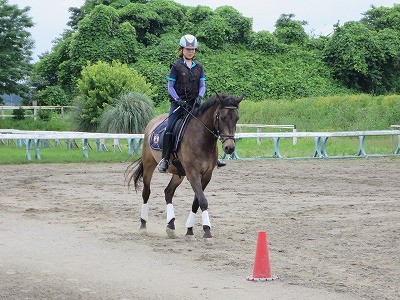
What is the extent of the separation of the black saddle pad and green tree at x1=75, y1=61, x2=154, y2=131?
17.5 m

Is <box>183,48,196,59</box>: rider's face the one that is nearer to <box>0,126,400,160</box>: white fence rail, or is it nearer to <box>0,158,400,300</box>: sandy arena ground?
<box>0,158,400,300</box>: sandy arena ground

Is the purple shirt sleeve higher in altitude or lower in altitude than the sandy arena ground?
higher

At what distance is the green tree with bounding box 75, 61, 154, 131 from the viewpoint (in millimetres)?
31359

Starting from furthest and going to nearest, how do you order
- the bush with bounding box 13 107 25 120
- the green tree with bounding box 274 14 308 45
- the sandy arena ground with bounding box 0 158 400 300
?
the green tree with bounding box 274 14 308 45
the bush with bounding box 13 107 25 120
the sandy arena ground with bounding box 0 158 400 300

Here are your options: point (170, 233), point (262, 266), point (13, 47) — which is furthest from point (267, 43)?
point (262, 266)

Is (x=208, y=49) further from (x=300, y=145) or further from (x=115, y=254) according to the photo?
(x=115, y=254)

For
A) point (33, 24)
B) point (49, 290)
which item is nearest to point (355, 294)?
point (49, 290)

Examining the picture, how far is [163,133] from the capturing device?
1325 centimetres

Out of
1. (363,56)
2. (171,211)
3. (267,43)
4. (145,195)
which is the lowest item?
(171,211)

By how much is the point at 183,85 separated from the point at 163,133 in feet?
2.67

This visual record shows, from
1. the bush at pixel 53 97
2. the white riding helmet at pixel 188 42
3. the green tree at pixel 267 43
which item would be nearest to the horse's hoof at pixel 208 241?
the white riding helmet at pixel 188 42

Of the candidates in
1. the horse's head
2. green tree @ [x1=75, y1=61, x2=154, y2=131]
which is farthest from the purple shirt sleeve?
green tree @ [x1=75, y1=61, x2=154, y2=131]

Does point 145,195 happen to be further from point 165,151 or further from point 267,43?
point 267,43

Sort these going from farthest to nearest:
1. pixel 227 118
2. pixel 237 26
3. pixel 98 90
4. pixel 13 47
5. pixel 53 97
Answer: pixel 237 26
pixel 53 97
pixel 13 47
pixel 98 90
pixel 227 118
